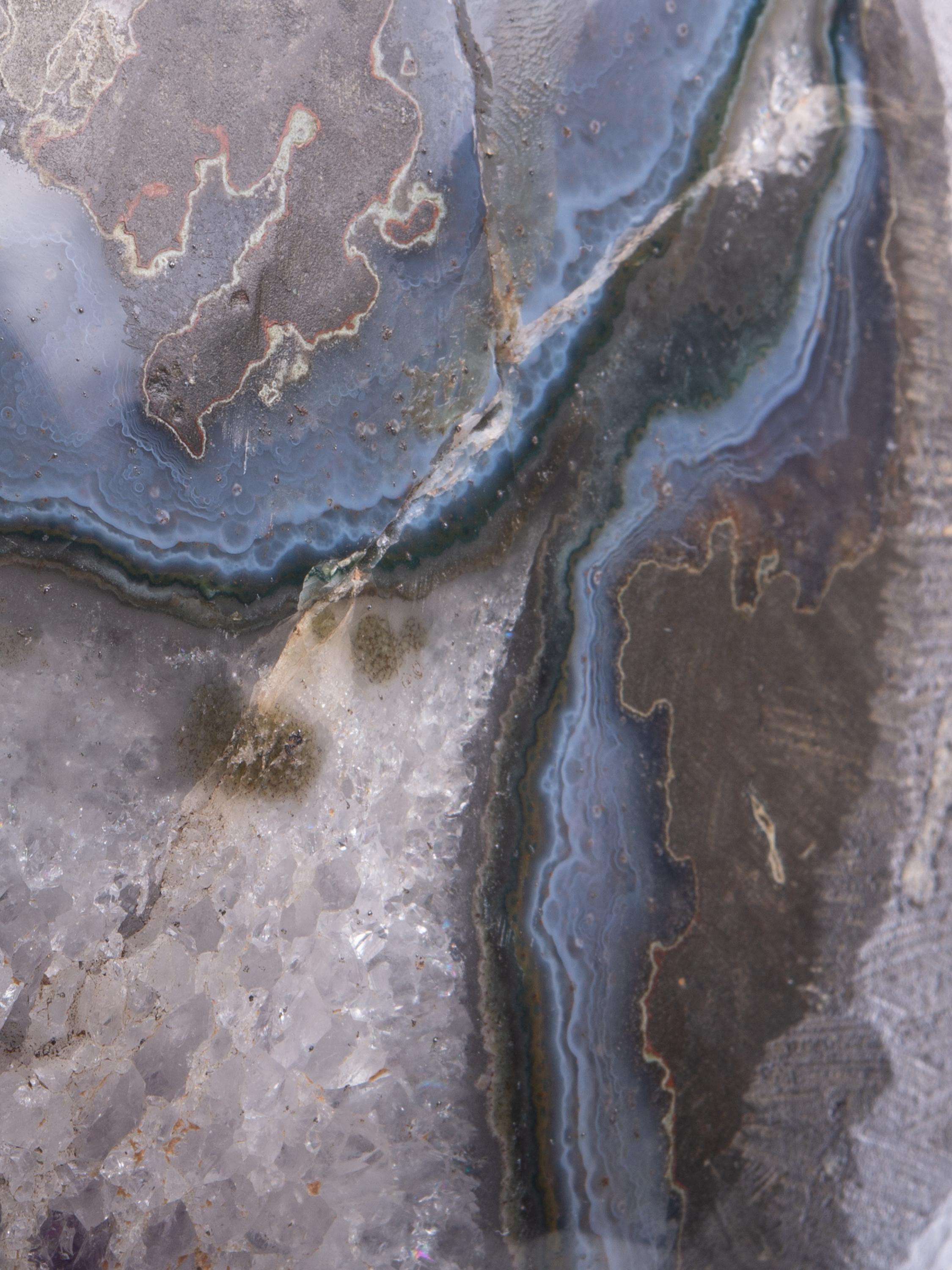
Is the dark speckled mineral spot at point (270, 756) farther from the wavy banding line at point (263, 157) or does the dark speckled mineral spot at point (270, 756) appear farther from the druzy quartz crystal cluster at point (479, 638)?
the wavy banding line at point (263, 157)

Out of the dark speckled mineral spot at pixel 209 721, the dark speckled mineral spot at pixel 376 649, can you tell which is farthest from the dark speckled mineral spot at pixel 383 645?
the dark speckled mineral spot at pixel 209 721

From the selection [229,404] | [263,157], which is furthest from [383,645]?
[263,157]

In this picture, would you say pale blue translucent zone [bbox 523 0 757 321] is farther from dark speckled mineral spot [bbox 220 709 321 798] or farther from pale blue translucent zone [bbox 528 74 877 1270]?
dark speckled mineral spot [bbox 220 709 321 798]

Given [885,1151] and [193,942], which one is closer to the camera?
[885,1151]

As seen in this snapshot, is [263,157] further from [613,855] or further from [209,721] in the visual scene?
[613,855]

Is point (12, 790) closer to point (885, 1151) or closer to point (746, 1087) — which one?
point (746, 1087)

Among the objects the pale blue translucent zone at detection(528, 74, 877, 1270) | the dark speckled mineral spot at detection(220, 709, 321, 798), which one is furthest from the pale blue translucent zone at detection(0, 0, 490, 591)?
the pale blue translucent zone at detection(528, 74, 877, 1270)

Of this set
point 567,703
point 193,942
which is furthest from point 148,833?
point 567,703
